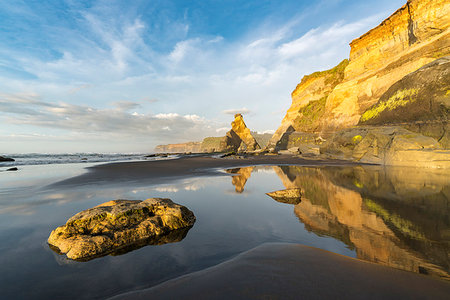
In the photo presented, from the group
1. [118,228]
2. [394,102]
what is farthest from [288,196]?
[394,102]

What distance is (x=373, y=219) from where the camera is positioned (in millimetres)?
4352

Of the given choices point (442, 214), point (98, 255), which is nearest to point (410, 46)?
point (442, 214)

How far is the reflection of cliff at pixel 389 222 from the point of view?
9.11 ft

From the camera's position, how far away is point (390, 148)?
16.0 meters

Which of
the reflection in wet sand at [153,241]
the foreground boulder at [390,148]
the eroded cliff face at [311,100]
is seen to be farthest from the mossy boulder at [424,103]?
the reflection in wet sand at [153,241]

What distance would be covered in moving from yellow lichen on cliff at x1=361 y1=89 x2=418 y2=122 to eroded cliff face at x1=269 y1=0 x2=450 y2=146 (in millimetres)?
4762

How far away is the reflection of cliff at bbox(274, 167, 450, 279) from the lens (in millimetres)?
2775

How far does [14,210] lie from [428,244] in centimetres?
1016

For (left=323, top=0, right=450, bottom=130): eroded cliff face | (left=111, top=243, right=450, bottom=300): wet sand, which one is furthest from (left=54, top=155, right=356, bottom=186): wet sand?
(left=323, top=0, right=450, bottom=130): eroded cliff face

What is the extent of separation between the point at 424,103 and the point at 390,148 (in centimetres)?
504

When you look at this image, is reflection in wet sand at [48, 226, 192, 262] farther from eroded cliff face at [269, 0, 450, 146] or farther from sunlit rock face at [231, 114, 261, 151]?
sunlit rock face at [231, 114, 261, 151]

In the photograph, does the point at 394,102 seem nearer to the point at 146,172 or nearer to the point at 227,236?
the point at 227,236

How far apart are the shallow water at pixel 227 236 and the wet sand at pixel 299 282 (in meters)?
0.30

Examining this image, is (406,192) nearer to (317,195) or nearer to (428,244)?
(317,195)
